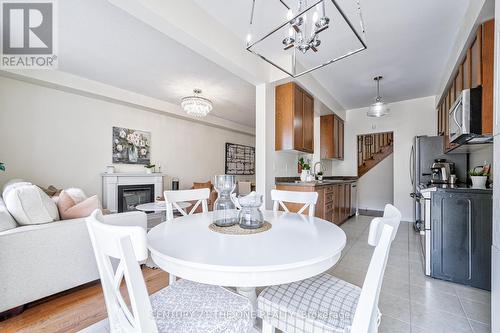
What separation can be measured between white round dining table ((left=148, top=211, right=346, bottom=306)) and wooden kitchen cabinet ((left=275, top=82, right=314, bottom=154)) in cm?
213

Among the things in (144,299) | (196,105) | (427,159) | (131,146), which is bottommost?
(144,299)

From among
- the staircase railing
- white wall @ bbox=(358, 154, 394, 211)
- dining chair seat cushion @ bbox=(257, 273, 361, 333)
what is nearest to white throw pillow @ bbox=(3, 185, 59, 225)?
dining chair seat cushion @ bbox=(257, 273, 361, 333)

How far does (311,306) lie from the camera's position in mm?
1012

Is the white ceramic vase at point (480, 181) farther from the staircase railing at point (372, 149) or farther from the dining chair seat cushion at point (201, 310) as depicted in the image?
the staircase railing at point (372, 149)

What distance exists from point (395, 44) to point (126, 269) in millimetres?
3472

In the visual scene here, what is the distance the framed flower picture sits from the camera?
436 cm

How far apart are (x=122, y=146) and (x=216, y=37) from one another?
318cm

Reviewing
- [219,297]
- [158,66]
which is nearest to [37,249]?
[219,297]

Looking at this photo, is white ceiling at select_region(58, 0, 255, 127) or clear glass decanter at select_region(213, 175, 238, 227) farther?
white ceiling at select_region(58, 0, 255, 127)

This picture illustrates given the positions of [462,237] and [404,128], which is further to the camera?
[404,128]

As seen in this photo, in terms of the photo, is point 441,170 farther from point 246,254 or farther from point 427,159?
point 246,254

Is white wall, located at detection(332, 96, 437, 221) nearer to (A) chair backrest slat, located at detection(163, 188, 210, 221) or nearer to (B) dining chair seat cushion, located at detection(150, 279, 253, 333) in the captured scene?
(A) chair backrest slat, located at detection(163, 188, 210, 221)

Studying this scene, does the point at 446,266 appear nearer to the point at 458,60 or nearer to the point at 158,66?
the point at 458,60

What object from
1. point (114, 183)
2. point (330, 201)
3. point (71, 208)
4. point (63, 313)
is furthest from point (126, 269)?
point (114, 183)
